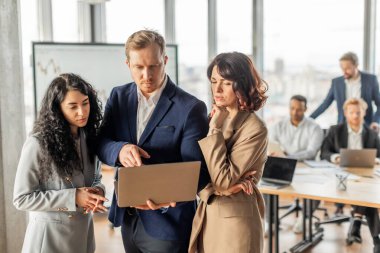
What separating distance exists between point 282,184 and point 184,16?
334cm

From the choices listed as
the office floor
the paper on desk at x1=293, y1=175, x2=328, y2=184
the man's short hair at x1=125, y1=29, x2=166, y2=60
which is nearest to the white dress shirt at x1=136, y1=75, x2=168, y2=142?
the man's short hair at x1=125, y1=29, x2=166, y2=60

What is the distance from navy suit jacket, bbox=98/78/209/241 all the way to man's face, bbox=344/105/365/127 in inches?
113

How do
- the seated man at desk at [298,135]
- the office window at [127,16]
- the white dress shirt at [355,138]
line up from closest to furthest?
the white dress shirt at [355,138]
the seated man at desk at [298,135]
the office window at [127,16]

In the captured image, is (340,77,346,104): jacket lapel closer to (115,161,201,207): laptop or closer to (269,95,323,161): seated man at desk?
(269,95,323,161): seated man at desk

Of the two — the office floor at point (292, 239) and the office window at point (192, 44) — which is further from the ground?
the office window at point (192, 44)

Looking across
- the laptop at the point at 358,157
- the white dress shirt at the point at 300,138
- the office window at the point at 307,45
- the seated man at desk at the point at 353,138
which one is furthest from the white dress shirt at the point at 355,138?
the office window at the point at 307,45

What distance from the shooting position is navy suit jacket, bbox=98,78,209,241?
195 cm

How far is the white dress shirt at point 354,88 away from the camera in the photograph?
5.50 meters

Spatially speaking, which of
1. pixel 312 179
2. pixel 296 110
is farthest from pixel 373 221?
pixel 296 110

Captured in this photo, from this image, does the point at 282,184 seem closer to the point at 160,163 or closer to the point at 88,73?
the point at 160,163

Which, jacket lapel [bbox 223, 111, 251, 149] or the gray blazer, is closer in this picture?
the gray blazer

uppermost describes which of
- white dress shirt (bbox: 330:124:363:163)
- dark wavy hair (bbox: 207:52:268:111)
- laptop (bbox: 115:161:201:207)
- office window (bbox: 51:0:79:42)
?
office window (bbox: 51:0:79:42)

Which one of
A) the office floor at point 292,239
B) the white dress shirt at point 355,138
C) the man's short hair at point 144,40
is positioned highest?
the man's short hair at point 144,40

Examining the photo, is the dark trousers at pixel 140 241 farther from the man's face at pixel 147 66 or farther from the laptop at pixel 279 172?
the laptop at pixel 279 172
